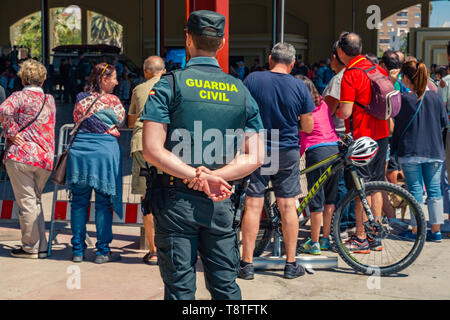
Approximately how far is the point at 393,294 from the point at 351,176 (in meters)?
1.06

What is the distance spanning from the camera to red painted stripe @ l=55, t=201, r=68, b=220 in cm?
626

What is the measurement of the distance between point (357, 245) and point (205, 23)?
3.06 metres

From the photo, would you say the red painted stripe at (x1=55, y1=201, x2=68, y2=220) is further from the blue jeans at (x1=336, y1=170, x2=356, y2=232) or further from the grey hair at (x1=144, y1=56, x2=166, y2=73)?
the blue jeans at (x1=336, y1=170, x2=356, y2=232)

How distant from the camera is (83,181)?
18.3 feet

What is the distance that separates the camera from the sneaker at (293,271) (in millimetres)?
5186

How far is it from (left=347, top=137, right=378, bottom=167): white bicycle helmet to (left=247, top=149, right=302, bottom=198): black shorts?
1.48 feet

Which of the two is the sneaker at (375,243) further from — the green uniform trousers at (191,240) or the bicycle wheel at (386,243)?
the green uniform trousers at (191,240)

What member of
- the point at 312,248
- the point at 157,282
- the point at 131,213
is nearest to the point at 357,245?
the point at 312,248

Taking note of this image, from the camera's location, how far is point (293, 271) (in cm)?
520

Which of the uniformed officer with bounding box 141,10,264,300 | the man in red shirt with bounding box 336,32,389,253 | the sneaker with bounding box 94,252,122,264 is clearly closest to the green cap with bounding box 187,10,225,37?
the uniformed officer with bounding box 141,10,264,300

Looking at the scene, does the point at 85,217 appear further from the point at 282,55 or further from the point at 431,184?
the point at 431,184

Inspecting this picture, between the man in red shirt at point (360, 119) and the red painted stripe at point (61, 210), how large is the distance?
264 centimetres

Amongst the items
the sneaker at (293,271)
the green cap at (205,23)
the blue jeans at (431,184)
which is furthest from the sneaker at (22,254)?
the blue jeans at (431,184)
